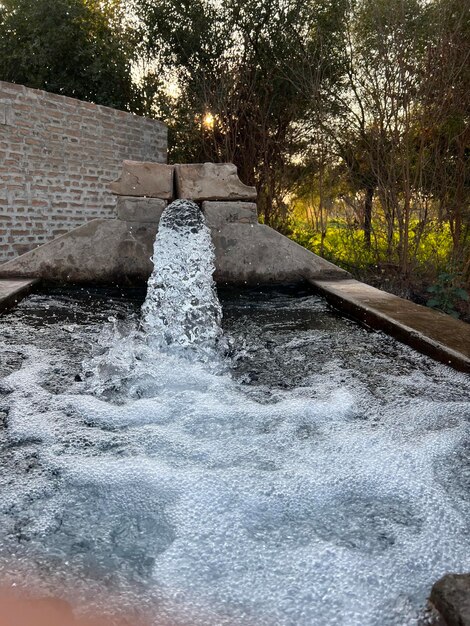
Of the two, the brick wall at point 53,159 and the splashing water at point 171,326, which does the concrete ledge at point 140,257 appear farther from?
the brick wall at point 53,159

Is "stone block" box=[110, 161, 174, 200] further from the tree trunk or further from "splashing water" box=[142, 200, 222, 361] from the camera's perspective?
the tree trunk

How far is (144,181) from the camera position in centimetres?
525

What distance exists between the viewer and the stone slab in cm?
102

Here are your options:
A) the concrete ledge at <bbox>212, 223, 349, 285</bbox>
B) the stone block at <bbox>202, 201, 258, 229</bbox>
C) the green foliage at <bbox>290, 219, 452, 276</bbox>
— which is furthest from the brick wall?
the green foliage at <bbox>290, 219, 452, 276</bbox>

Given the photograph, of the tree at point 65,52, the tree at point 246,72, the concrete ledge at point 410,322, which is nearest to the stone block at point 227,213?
the concrete ledge at point 410,322

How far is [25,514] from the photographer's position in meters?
1.52

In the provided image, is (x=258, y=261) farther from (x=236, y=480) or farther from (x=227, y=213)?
(x=236, y=480)

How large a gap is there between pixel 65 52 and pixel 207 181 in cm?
656

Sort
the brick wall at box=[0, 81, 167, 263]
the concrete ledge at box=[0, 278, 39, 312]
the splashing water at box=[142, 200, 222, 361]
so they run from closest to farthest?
the splashing water at box=[142, 200, 222, 361], the concrete ledge at box=[0, 278, 39, 312], the brick wall at box=[0, 81, 167, 263]

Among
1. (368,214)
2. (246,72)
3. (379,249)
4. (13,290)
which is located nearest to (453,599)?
(13,290)

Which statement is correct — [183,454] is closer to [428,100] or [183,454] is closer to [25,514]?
[25,514]

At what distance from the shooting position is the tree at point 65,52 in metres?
9.80

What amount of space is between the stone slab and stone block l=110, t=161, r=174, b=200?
464 centimetres

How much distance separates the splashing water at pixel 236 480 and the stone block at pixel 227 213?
2328 mm
